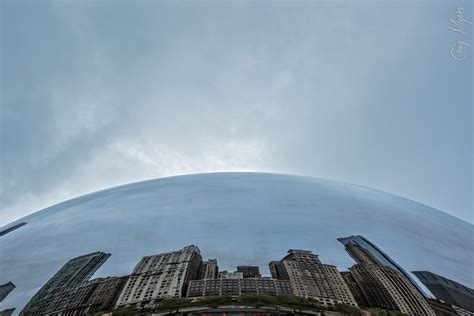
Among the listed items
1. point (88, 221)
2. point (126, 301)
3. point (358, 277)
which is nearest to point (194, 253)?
point (126, 301)

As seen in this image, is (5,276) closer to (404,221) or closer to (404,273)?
(404,273)

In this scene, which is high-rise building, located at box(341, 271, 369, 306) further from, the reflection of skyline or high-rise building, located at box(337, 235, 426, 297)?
high-rise building, located at box(337, 235, 426, 297)

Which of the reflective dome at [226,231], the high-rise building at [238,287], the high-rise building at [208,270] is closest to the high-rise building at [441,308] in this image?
the reflective dome at [226,231]

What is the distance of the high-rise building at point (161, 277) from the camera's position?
2.55m

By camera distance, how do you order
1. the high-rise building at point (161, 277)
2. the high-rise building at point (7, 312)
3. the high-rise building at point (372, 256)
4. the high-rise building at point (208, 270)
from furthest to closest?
the high-rise building at point (372, 256), the high-rise building at point (7, 312), the high-rise building at point (208, 270), the high-rise building at point (161, 277)

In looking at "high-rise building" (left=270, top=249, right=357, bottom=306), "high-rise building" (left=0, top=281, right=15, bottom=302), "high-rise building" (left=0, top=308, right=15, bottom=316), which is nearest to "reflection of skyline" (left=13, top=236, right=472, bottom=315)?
"high-rise building" (left=270, top=249, right=357, bottom=306)

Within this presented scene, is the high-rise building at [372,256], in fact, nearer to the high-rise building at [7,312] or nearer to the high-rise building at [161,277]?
the high-rise building at [161,277]

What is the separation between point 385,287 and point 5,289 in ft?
10.3

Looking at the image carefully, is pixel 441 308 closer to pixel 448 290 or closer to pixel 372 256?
pixel 448 290

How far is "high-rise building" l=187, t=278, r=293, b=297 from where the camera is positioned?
2.56m

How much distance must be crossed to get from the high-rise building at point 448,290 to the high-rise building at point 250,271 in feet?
4.37

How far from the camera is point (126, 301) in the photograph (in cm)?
254

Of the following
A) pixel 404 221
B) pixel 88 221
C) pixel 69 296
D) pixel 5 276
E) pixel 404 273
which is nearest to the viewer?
pixel 69 296

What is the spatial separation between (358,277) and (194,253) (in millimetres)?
1274
